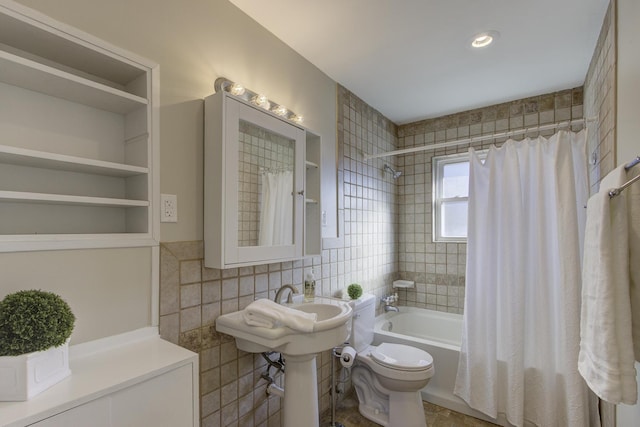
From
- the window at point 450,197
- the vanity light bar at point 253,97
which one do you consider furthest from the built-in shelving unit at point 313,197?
the window at point 450,197

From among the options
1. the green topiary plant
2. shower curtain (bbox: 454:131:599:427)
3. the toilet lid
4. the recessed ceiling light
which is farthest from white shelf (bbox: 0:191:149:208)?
shower curtain (bbox: 454:131:599:427)

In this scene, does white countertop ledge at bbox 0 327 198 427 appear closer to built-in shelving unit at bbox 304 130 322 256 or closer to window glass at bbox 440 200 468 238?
built-in shelving unit at bbox 304 130 322 256

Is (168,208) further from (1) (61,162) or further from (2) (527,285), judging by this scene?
(2) (527,285)

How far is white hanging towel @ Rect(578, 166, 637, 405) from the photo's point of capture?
83 centimetres

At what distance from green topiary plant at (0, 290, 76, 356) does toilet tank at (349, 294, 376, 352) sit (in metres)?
1.66

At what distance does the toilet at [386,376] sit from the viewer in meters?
1.89

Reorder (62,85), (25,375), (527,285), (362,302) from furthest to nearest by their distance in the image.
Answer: (362,302), (527,285), (62,85), (25,375)

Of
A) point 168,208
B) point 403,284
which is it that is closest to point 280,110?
point 168,208

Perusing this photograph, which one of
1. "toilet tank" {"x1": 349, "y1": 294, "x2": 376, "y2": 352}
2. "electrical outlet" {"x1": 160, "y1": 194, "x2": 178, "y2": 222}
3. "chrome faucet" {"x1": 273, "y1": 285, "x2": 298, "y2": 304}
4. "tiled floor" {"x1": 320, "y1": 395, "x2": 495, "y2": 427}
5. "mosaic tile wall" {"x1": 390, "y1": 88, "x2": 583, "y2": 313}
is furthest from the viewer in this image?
"mosaic tile wall" {"x1": 390, "y1": 88, "x2": 583, "y2": 313}

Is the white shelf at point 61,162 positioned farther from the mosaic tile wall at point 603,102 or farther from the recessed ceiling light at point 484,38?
the mosaic tile wall at point 603,102

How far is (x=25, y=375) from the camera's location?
0.71 metres

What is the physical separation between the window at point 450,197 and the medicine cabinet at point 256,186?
1.75 metres

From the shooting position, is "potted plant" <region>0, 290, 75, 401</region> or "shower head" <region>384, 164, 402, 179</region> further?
"shower head" <region>384, 164, 402, 179</region>

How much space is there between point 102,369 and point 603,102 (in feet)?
8.57
